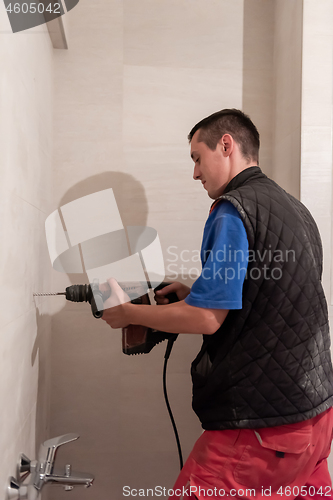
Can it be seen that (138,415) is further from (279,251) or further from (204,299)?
(279,251)

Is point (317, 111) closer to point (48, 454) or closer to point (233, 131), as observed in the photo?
point (233, 131)

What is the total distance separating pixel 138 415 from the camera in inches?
51.9

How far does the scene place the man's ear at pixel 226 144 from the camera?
0.91 m

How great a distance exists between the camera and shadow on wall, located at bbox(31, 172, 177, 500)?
1.30m

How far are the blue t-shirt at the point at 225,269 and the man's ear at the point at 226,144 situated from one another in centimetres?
22

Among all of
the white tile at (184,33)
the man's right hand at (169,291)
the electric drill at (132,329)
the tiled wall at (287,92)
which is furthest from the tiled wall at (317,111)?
the electric drill at (132,329)

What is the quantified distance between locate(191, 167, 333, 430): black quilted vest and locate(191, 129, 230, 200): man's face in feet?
0.38

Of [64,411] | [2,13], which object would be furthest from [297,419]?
[2,13]

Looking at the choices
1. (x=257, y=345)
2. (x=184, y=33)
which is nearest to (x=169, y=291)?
(x=257, y=345)

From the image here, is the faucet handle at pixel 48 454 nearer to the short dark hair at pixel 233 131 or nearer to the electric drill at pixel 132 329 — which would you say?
the electric drill at pixel 132 329

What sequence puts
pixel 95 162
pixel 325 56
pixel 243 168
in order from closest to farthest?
pixel 243 168, pixel 325 56, pixel 95 162

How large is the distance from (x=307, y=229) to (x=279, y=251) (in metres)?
0.12

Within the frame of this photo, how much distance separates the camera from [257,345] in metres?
0.80

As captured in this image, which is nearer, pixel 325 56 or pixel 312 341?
pixel 312 341
